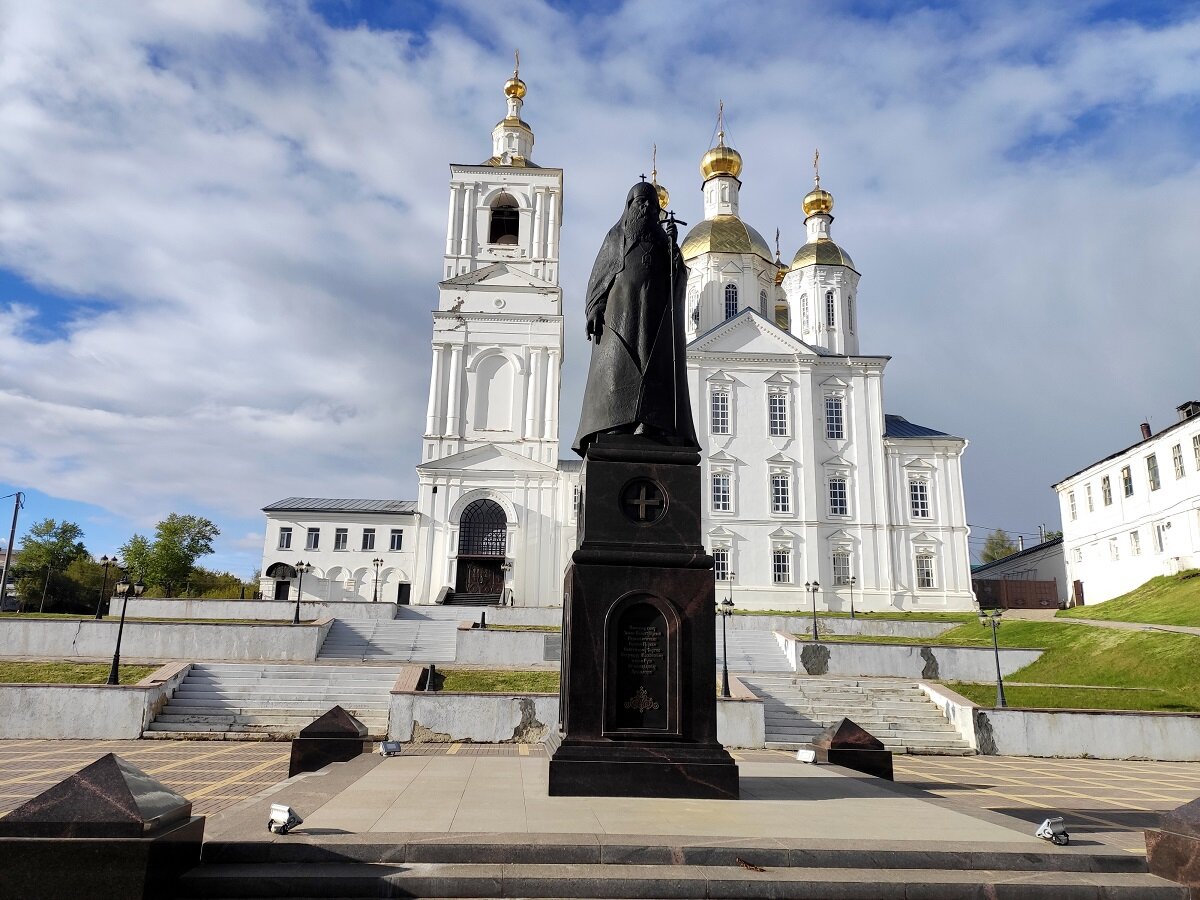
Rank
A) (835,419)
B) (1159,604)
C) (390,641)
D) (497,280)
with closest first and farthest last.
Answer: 1. (390,641)
2. (1159,604)
3. (835,419)
4. (497,280)

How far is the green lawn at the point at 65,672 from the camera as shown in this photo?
2073cm

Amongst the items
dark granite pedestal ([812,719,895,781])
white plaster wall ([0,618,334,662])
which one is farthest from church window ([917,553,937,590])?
dark granite pedestal ([812,719,895,781])

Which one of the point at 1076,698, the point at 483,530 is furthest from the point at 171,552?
the point at 1076,698

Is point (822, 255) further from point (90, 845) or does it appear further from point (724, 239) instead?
point (90, 845)

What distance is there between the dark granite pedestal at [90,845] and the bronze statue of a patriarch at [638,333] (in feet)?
19.8

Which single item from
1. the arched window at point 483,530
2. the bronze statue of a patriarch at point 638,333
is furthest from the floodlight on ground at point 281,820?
the arched window at point 483,530

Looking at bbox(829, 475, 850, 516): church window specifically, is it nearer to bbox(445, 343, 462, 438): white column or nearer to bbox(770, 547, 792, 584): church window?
bbox(770, 547, 792, 584): church window

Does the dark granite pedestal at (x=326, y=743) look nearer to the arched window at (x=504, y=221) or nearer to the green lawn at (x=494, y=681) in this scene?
the green lawn at (x=494, y=681)

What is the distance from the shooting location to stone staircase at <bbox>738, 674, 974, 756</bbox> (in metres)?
19.6

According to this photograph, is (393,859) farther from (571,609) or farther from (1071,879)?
(1071,879)

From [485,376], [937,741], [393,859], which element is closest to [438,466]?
[485,376]

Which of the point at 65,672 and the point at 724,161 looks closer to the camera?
the point at 65,672

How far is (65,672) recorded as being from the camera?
21516 mm

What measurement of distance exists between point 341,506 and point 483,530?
1046cm
